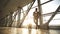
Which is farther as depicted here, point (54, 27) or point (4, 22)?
point (4, 22)

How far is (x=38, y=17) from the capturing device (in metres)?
4.68

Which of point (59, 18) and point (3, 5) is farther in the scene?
point (59, 18)

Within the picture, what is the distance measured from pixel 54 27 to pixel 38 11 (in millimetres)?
851

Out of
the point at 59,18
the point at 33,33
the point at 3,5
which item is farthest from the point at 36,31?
the point at 3,5

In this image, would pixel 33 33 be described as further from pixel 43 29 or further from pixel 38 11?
pixel 38 11

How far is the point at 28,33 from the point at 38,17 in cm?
72

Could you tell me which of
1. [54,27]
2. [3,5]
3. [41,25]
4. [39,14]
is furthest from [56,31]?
[3,5]

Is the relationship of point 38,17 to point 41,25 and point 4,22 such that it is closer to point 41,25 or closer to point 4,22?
point 41,25

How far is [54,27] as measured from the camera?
4.55m

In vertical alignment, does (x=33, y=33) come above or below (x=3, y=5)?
below

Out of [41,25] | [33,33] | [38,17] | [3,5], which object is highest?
[3,5]

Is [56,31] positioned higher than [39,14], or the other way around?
[39,14]

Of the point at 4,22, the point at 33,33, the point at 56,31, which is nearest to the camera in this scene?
the point at 56,31

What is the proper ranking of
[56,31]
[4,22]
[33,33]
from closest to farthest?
[56,31]
[33,33]
[4,22]
